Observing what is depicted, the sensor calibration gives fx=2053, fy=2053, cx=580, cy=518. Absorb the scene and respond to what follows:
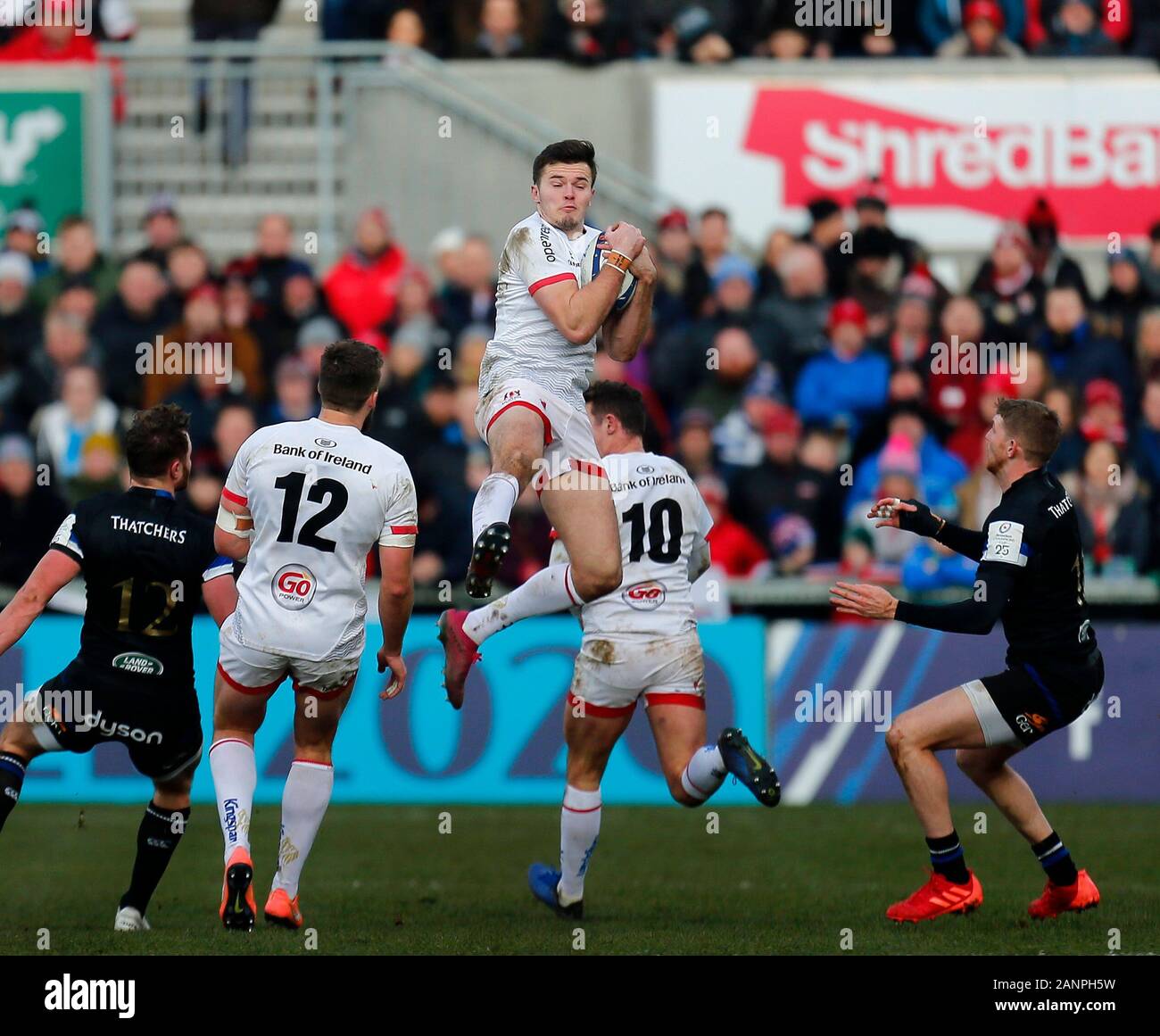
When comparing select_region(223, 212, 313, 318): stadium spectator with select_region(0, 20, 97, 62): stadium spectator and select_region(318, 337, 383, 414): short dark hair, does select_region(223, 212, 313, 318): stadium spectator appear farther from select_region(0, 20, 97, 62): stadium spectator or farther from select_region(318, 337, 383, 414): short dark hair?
select_region(318, 337, 383, 414): short dark hair

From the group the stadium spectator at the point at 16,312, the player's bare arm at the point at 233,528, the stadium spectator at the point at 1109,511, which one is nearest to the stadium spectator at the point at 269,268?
the stadium spectator at the point at 16,312

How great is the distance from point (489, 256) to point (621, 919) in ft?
28.0

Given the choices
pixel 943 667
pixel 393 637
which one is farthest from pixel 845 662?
pixel 393 637

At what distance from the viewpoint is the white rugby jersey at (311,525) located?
862cm

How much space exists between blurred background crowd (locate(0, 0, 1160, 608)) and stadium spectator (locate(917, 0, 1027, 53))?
7.75 feet

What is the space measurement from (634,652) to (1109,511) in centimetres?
707

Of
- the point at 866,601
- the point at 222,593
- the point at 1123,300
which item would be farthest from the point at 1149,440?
the point at 222,593

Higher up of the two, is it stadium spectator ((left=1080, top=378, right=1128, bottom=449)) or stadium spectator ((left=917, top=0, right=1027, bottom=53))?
stadium spectator ((left=917, top=0, right=1027, bottom=53))

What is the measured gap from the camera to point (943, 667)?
1490 centimetres

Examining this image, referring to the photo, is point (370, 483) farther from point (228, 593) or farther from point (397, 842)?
point (397, 842)

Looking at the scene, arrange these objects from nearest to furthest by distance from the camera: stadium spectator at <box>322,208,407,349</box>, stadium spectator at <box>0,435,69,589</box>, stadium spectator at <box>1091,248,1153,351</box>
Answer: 1. stadium spectator at <box>0,435,69,589</box>
2. stadium spectator at <box>322,208,407,349</box>
3. stadium spectator at <box>1091,248,1153,351</box>

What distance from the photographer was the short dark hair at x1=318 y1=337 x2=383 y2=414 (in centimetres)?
871

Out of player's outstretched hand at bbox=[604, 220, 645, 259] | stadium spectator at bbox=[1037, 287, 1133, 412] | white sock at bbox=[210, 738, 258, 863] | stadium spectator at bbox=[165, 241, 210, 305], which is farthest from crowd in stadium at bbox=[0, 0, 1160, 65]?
white sock at bbox=[210, 738, 258, 863]

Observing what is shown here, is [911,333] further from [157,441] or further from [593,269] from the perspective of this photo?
[157,441]
